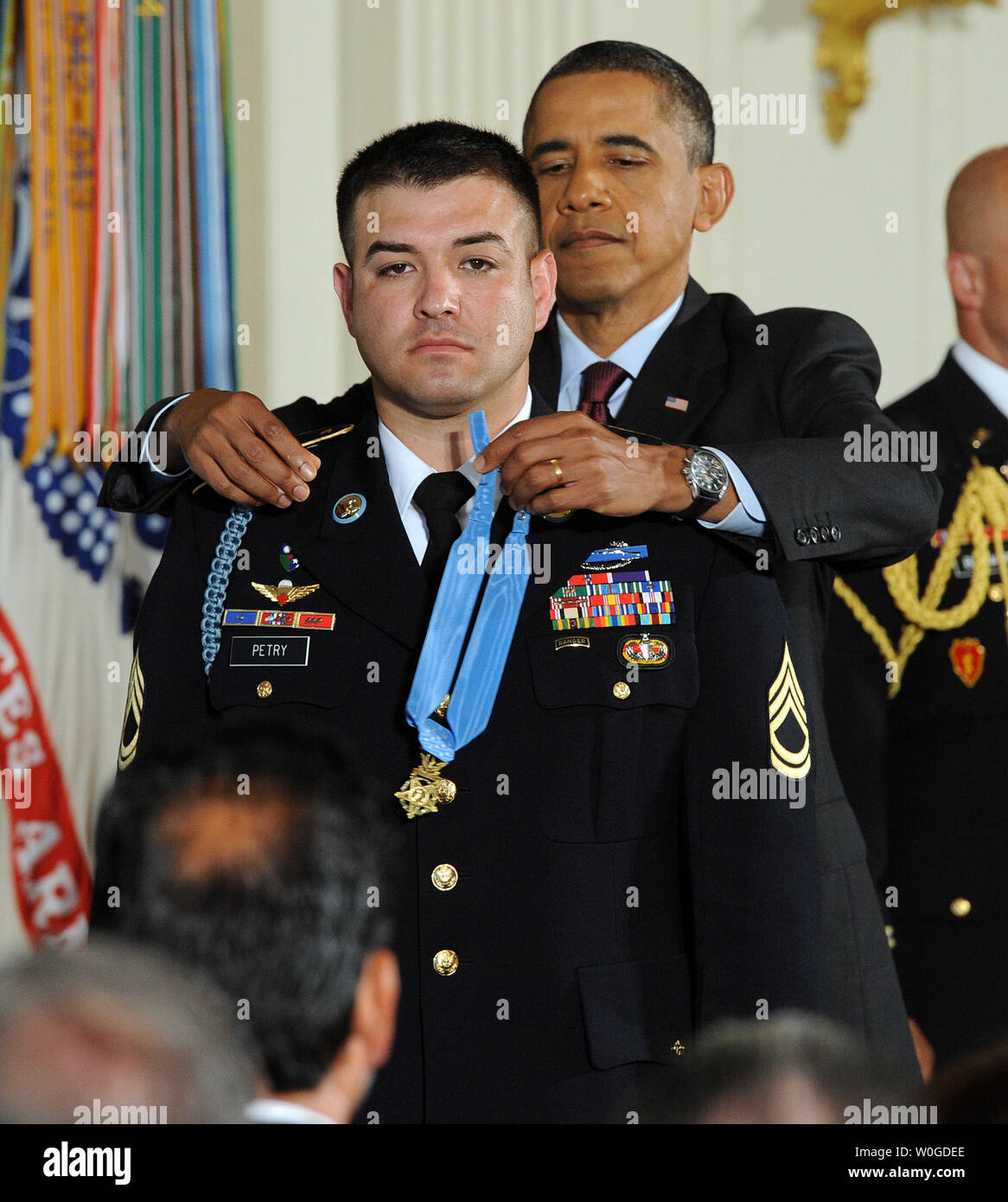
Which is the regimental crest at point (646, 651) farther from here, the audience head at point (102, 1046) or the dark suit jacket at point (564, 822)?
the audience head at point (102, 1046)

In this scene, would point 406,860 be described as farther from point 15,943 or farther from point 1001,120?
point 1001,120

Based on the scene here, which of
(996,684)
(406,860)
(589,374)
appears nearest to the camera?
(406,860)

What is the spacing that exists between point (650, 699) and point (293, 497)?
48cm

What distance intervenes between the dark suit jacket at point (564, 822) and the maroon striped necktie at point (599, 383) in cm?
56

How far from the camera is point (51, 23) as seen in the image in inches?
129

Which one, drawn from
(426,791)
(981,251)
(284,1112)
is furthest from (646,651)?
(981,251)

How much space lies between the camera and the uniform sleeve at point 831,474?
2076 millimetres

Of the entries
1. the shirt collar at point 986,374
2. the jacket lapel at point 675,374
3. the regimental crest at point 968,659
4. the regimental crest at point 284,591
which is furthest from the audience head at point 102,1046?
the shirt collar at point 986,374

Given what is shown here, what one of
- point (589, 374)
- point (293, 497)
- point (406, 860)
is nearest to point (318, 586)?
point (293, 497)

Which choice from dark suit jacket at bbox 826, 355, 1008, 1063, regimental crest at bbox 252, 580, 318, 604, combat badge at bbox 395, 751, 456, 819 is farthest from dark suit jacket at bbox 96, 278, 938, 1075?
combat badge at bbox 395, 751, 456, 819

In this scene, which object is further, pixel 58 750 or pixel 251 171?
pixel 251 171

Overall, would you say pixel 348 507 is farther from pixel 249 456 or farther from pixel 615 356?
pixel 615 356

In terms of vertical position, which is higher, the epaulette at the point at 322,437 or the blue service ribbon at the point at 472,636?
the epaulette at the point at 322,437

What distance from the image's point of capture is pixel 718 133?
363 centimetres
